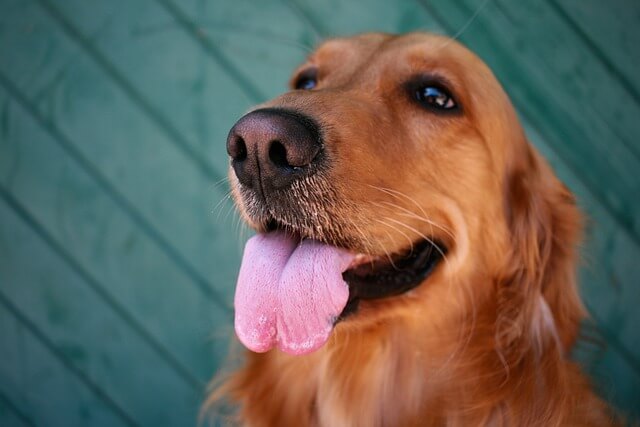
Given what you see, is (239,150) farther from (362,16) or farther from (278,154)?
(362,16)

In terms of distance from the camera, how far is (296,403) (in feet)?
6.14

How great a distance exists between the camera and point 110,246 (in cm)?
278

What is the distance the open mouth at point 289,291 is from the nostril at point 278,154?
177 millimetres

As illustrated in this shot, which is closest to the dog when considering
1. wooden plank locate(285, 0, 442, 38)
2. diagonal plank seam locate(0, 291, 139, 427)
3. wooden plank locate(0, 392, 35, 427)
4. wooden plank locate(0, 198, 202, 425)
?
wooden plank locate(285, 0, 442, 38)

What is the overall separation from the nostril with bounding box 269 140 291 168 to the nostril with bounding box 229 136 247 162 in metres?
0.07

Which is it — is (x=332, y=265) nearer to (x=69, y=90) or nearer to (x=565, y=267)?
(x=565, y=267)

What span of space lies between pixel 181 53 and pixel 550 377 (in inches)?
79.4

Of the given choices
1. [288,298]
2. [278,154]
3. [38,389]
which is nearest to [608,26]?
[278,154]

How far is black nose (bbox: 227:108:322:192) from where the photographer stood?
50.9 inches

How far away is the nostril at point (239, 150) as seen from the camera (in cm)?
134

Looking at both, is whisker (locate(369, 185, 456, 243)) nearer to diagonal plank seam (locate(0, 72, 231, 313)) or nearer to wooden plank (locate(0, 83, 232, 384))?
wooden plank (locate(0, 83, 232, 384))

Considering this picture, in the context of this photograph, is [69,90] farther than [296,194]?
Yes

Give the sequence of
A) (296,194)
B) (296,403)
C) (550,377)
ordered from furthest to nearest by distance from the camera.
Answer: (296,403)
(550,377)
(296,194)

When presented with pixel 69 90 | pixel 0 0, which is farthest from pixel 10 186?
pixel 0 0
